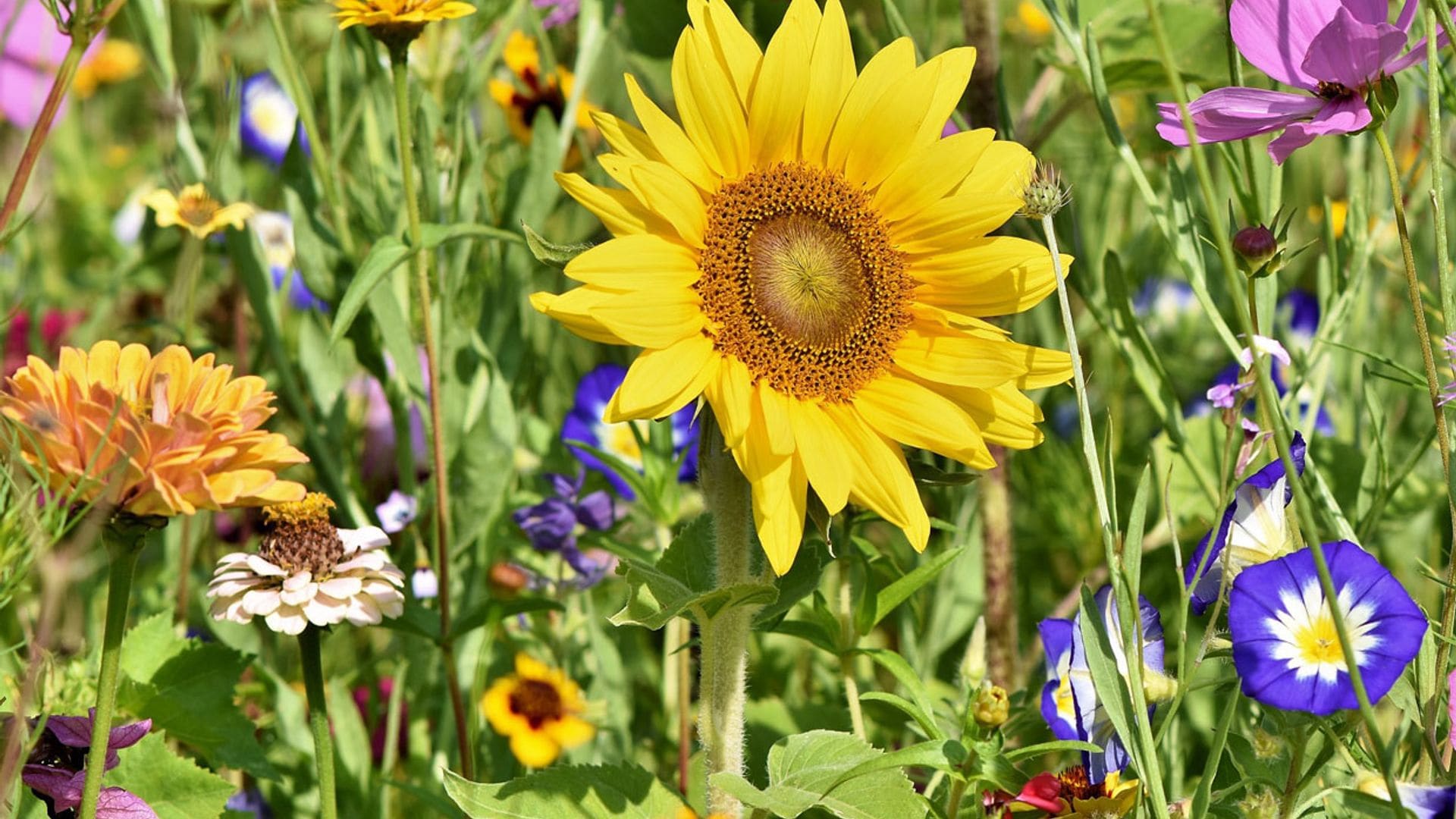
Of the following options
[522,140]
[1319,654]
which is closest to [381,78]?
[522,140]

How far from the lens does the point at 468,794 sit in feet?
2.48

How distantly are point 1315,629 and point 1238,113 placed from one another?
0.90ft

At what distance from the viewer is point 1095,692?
820 millimetres

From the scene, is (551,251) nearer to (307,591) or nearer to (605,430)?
(307,591)

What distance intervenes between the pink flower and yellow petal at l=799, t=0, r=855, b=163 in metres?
0.84

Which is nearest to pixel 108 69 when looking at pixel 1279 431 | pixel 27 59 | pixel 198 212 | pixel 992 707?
pixel 27 59

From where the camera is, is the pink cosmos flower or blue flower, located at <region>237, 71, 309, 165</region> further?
blue flower, located at <region>237, 71, 309, 165</region>

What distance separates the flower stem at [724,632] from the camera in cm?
76

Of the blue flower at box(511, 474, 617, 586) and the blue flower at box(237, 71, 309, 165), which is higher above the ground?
the blue flower at box(237, 71, 309, 165)

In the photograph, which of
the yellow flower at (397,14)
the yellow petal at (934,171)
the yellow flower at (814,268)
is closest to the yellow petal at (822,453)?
the yellow flower at (814,268)

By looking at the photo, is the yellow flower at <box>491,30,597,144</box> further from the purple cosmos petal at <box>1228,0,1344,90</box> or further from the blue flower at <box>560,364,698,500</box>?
the purple cosmos petal at <box>1228,0,1344,90</box>

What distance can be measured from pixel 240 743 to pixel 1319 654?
0.62m

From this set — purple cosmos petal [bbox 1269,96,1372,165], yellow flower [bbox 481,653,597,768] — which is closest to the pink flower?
yellow flower [bbox 481,653,597,768]

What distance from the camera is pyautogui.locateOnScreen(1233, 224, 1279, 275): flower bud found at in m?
0.75
